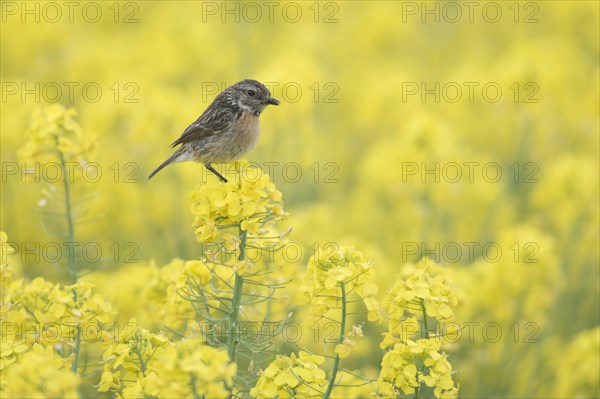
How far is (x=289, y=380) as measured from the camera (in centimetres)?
351

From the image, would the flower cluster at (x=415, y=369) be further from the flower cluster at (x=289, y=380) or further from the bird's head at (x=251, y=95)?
the bird's head at (x=251, y=95)

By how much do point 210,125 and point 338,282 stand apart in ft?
6.40

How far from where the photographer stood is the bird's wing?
17.0ft

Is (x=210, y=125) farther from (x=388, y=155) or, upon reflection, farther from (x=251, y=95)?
(x=388, y=155)

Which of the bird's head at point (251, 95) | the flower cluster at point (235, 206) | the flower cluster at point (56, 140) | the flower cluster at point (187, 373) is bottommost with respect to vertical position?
the flower cluster at point (187, 373)

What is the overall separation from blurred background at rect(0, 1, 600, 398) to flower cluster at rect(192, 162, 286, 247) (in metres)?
1.13

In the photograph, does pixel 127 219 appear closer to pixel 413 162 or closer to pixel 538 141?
pixel 413 162

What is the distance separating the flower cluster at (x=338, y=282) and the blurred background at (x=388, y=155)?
3.67 ft

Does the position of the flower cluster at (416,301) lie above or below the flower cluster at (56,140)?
below

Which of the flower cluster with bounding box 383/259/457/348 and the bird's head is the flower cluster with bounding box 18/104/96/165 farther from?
the flower cluster with bounding box 383/259/457/348

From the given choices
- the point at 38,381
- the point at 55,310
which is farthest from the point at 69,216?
the point at 38,381

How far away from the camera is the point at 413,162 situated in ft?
24.4

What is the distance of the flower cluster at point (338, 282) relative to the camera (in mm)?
3699

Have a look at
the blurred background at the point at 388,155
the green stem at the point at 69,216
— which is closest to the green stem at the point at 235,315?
the blurred background at the point at 388,155
